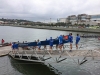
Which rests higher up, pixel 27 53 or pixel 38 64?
pixel 27 53

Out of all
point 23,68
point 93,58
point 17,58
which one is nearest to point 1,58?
point 17,58

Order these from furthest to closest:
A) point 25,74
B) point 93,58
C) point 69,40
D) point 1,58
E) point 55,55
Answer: point 1,58 → point 25,74 → point 69,40 → point 55,55 → point 93,58

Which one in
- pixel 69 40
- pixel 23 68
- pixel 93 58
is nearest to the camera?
pixel 93 58

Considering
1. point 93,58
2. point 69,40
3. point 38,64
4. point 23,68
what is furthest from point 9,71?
point 93,58

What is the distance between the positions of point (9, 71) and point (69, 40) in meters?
8.92

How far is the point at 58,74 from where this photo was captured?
69.9 feet

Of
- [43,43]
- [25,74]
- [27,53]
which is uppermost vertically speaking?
[43,43]

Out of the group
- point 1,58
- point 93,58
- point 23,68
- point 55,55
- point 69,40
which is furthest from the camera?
point 1,58

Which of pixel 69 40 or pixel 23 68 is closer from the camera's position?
pixel 69 40

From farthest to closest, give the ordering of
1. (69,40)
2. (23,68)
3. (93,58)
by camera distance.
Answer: (23,68)
(69,40)
(93,58)

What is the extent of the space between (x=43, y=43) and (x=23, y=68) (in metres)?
5.02

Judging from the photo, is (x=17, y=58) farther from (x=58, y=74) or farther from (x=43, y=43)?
(x=58, y=74)

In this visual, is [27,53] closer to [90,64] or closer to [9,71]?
[9,71]

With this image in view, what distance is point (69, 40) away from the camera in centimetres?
2073
